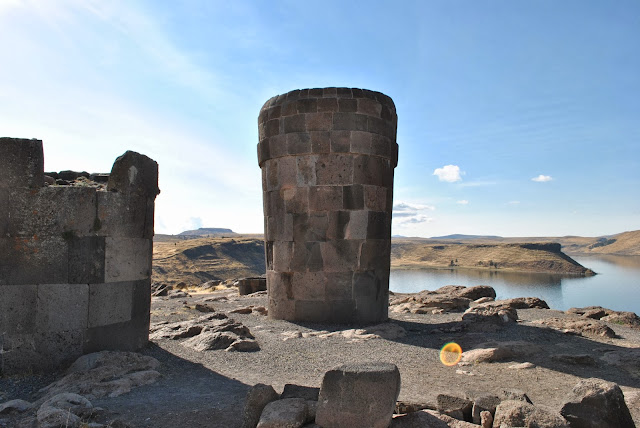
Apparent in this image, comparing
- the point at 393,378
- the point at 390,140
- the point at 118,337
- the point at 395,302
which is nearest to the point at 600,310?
the point at 395,302

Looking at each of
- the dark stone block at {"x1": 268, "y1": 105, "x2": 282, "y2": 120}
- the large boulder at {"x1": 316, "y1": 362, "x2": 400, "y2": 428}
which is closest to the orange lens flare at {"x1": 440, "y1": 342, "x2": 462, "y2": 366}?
the large boulder at {"x1": 316, "y1": 362, "x2": 400, "y2": 428}

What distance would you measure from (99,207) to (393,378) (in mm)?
4314

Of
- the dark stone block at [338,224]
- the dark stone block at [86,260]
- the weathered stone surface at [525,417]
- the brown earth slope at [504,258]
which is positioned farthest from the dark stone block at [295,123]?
the brown earth slope at [504,258]

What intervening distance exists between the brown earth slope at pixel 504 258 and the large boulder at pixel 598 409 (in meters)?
49.4

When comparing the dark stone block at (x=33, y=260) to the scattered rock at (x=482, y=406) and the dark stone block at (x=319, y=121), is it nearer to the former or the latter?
the dark stone block at (x=319, y=121)

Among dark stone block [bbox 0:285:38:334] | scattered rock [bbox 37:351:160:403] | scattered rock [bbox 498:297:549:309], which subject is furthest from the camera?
scattered rock [bbox 498:297:549:309]

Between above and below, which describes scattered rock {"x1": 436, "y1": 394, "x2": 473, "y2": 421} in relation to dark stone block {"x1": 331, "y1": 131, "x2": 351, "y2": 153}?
below

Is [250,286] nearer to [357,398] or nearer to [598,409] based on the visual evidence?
[357,398]

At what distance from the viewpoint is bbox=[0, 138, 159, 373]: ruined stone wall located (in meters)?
5.85

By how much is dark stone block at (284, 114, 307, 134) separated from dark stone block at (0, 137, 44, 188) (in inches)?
166

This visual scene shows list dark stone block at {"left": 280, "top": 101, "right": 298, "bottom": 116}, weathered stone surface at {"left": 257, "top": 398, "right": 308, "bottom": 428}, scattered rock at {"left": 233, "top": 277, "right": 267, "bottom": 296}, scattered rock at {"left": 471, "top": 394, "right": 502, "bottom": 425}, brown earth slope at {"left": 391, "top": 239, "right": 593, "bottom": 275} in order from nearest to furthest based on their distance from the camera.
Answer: weathered stone surface at {"left": 257, "top": 398, "right": 308, "bottom": 428}
scattered rock at {"left": 471, "top": 394, "right": 502, "bottom": 425}
dark stone block at {"left": 280, "top": 101, "right": 298, "bottom": 116}
scattered rock at {"left": 233, "top": 277, "right": 267, "bottom": 296}
brown earth slope at {"left": 391, "top": 239, "right": 593, "bottom": 275}

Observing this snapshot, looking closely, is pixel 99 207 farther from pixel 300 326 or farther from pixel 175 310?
pixel 175 310

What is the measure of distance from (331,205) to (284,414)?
5.36 m

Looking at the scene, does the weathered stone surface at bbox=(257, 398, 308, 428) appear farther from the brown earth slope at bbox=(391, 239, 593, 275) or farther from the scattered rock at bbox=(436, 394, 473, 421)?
the brown earth slope at bbox=(391, 239, 593, 275)
